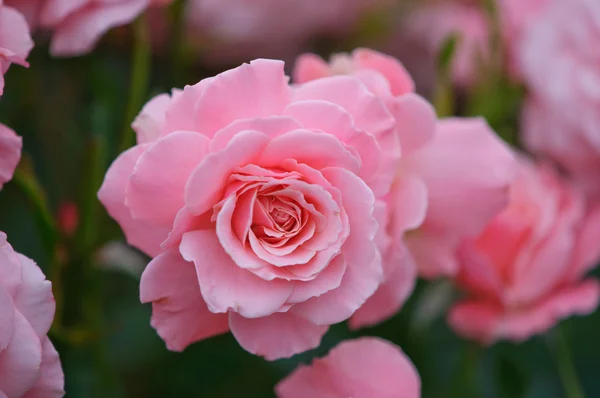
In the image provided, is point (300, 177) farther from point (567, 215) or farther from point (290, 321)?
point (567, 215)

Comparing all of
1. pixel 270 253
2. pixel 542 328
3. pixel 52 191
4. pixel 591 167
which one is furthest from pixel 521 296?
pixel 52 191

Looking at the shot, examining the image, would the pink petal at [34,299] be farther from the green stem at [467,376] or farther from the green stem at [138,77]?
the green stem at [467,376]

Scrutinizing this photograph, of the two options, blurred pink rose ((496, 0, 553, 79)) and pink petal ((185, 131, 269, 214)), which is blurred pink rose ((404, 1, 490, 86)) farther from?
pink petal ((185, 131, 269, 214))

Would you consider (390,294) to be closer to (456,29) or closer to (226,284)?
(226,284)

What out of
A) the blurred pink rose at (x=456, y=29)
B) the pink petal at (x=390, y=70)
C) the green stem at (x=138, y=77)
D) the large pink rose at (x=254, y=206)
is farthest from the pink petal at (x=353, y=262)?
the blurred pink rose at (x=456, y=29)

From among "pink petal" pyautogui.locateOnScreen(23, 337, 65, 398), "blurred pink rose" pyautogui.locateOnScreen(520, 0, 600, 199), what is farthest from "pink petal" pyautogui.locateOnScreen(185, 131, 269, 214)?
"blurred pink rose" pyautogui.locateOnScreen(520, 0, 600, 199)

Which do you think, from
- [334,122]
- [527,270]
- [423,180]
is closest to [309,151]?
[334,122]
